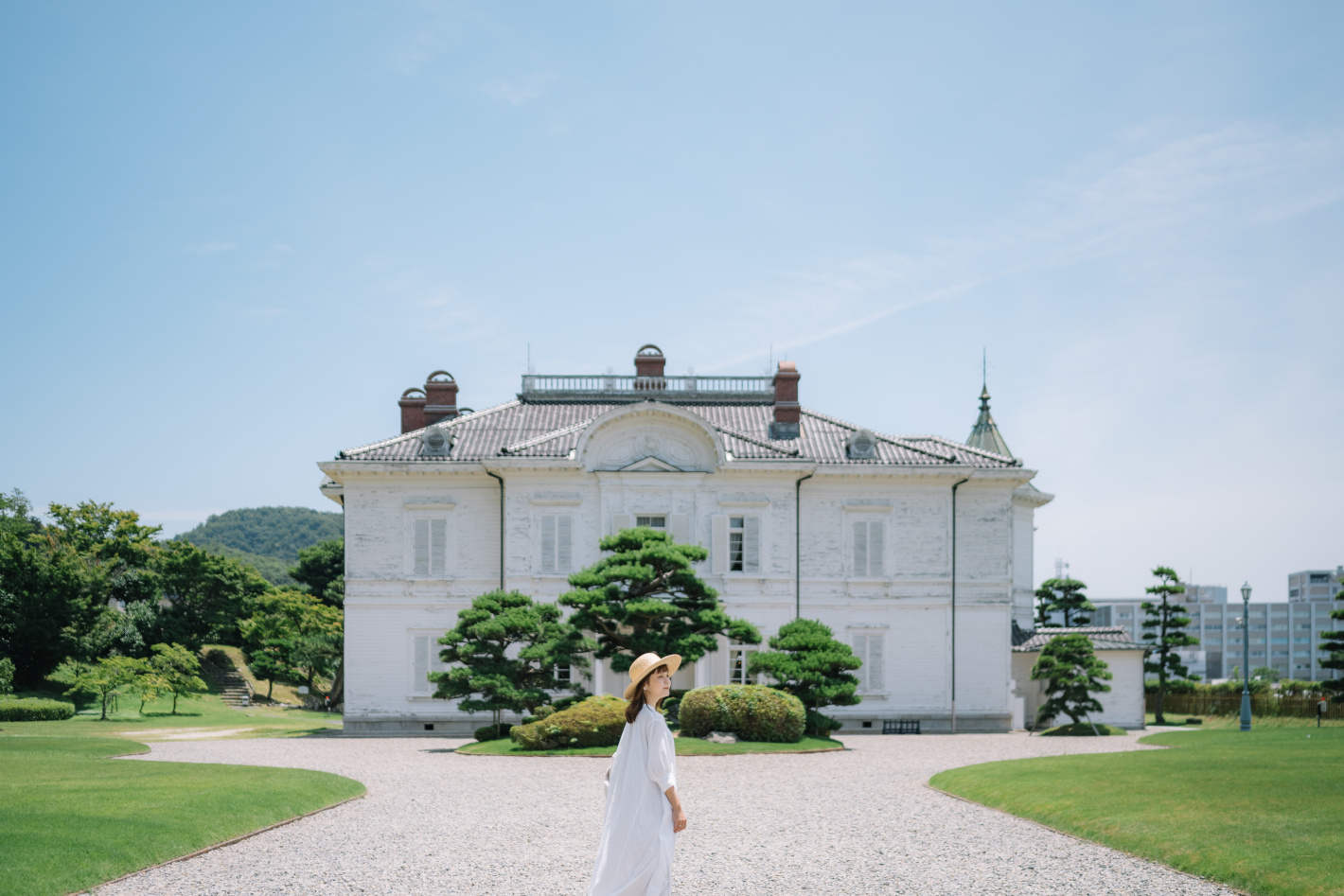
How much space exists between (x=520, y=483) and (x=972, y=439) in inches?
786

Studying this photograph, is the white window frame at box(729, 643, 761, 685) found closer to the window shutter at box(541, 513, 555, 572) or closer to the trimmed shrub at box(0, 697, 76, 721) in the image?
the window shutter at box(541, 513, 555, 572)

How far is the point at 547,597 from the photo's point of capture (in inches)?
1210

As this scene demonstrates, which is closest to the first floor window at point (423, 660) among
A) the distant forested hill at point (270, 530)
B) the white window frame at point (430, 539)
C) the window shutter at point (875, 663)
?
the white window frame at point (430, 539)

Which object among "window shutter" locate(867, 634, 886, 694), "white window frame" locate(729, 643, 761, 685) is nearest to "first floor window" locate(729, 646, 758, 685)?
"white window frame" locate(729, 643, 761, 685)

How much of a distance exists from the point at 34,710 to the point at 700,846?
2676cm

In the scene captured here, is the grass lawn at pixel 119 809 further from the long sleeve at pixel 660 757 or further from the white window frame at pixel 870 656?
the white window frame at pixel 870 656

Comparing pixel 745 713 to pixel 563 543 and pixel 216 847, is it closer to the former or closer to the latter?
pixel 563 543

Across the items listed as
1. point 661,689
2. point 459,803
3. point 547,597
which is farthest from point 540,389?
point 661,689

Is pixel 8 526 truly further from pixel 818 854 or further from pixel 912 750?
pixel 818 854

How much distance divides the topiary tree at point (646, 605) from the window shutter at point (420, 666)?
6.75 meters

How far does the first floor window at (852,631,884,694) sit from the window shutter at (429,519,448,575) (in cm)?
1229

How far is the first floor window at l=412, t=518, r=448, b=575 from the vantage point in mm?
31359

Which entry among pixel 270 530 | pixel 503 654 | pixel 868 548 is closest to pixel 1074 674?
pixel 868 548

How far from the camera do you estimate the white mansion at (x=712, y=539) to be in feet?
102
